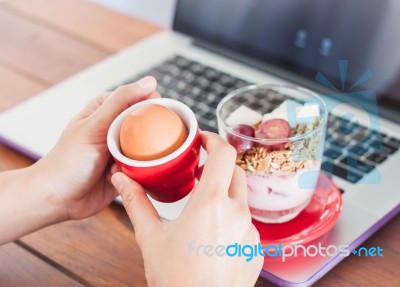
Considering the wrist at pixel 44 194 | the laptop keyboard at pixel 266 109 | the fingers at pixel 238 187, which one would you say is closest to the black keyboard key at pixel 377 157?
the laptop keyboard at pixel 266 109

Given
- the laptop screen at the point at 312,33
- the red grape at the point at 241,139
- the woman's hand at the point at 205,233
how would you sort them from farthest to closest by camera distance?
1. the laptop screen at the point at 312,33
2. the red grape at the point at 241,139
3. the woman's hand at the point at 205,233

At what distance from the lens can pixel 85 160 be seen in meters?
0.65

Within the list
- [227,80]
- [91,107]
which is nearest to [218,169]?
[91,107]

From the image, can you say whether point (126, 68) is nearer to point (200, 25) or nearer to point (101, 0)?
point (200, 25)

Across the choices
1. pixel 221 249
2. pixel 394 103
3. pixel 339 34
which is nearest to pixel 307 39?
pixel 339 34

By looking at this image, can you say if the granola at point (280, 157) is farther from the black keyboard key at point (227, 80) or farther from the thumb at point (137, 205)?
the black keyboard key at point (227, 80)

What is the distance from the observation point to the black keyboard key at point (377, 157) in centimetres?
73

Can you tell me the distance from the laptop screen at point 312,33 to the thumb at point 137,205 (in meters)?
0.42

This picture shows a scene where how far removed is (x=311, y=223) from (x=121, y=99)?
9.6 inches

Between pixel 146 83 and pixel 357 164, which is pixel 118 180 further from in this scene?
pixel 357 164

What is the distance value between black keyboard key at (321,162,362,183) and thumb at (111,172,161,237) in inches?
10.5

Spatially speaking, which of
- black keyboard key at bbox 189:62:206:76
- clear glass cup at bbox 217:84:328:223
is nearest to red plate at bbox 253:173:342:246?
clear glass cup at bbox 217:84:328:223

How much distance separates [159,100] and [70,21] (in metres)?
0.67

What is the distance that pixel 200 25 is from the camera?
1012 mm
